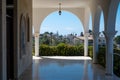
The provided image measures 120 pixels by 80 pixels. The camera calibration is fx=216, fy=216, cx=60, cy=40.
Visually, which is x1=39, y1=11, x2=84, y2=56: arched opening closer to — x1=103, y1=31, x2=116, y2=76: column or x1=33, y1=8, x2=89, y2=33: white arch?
x1=33, y1=8, x2=89, y2=33: white arch

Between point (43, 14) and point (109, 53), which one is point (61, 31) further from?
point (109, 53)

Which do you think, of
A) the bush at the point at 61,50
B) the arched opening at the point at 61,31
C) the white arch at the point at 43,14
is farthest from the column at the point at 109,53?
the arched opening at the point at 61,31

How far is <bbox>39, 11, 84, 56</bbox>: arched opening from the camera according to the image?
58.0 ft

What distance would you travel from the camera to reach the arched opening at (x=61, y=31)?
17.7 m

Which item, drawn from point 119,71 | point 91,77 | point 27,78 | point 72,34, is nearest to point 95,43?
point 119,71

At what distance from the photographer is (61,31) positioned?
61.2 ft

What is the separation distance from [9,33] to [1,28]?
217 centimetres

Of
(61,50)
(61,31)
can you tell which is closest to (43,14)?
(61,50)

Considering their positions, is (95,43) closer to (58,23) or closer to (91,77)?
(91,77)

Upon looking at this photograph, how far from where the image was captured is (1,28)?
4.90 m

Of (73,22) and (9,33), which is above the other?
(73,22)

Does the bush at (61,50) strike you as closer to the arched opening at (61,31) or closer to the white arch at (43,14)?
the arched opening at (61,31)

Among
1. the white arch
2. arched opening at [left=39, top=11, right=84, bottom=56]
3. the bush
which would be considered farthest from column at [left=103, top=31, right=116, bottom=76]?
arched opening at [left=39, top=11, right=84, bottom=56]

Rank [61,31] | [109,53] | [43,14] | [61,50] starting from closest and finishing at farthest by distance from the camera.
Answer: [109,53], [43,14], [61,50], [61,31]
